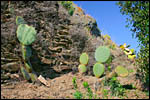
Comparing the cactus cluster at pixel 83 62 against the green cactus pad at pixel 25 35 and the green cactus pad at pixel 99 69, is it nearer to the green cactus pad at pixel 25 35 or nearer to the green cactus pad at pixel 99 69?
the green cactus pad at pixel 99 69

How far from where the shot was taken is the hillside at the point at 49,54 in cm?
508

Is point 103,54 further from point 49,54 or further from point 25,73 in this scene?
point 25,73

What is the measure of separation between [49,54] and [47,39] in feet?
2.19

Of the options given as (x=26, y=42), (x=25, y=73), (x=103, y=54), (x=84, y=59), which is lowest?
(x=25, y=73)

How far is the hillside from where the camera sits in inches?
200

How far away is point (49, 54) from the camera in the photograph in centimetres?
677

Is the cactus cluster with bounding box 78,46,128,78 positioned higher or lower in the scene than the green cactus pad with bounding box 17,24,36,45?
lower

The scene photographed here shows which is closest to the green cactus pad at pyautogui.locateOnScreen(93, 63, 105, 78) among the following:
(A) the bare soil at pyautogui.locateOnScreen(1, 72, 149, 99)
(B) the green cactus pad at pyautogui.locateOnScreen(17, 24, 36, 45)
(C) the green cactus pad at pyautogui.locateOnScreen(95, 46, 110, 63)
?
(C) the green cactus pad at pyautogui.locateOnScreen(95, 46, 110, 63)

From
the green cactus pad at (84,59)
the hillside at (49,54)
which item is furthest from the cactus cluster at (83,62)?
the hillside at (49,54)

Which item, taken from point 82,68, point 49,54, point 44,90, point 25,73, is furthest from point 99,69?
point 25,73

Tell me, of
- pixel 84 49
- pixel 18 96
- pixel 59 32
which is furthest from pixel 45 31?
pixel 18 96

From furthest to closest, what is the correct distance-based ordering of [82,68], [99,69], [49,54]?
[82,68] → [49,54] → [99,69]

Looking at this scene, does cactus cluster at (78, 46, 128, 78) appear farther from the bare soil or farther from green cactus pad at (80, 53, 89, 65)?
the bare soil

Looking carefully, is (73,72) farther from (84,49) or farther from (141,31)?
(141,31)
